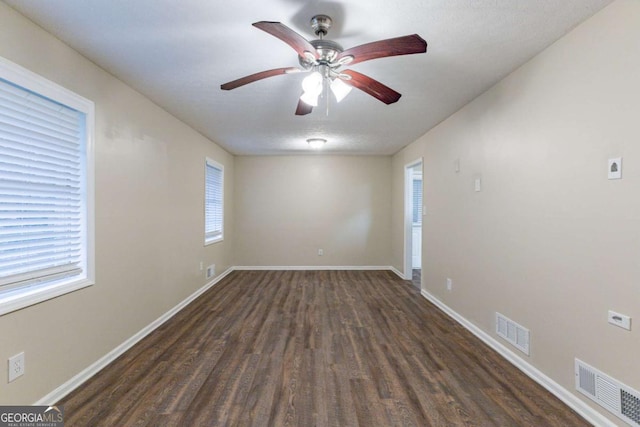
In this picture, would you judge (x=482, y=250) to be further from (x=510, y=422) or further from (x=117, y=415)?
(x=117, y=415)

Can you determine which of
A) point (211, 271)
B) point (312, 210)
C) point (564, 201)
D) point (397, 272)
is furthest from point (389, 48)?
point (397, 272)

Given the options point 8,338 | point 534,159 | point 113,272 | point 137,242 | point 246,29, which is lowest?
point 8,338

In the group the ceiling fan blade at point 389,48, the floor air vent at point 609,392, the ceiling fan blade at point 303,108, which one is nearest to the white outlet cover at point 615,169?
the floor air vent at point 609,392

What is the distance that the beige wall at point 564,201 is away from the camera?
1.63m

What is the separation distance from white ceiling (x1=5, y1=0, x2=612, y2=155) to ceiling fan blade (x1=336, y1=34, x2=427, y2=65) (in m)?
0.26

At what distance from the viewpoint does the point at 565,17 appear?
178cm

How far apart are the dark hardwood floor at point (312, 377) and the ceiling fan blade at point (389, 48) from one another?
2.13 meters

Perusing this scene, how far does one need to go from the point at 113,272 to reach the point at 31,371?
0.87 metres

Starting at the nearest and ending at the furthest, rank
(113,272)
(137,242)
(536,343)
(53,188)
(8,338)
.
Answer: (8,338)
(53,188)
(536,343)
(113,272)
(137,242)

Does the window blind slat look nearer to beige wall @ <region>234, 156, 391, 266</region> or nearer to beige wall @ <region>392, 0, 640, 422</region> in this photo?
beige wall @ <region>234, 156, 391, 266</region>

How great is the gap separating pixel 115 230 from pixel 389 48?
254 cm

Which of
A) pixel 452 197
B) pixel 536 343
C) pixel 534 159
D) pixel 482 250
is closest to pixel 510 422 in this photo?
pixel 536 343

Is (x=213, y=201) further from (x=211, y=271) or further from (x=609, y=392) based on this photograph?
(x=609, y=392)

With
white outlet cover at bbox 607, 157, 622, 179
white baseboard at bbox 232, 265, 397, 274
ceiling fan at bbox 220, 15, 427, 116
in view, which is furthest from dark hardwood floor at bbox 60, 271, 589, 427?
white baseboard at bbox 232, 265, 397, 274
